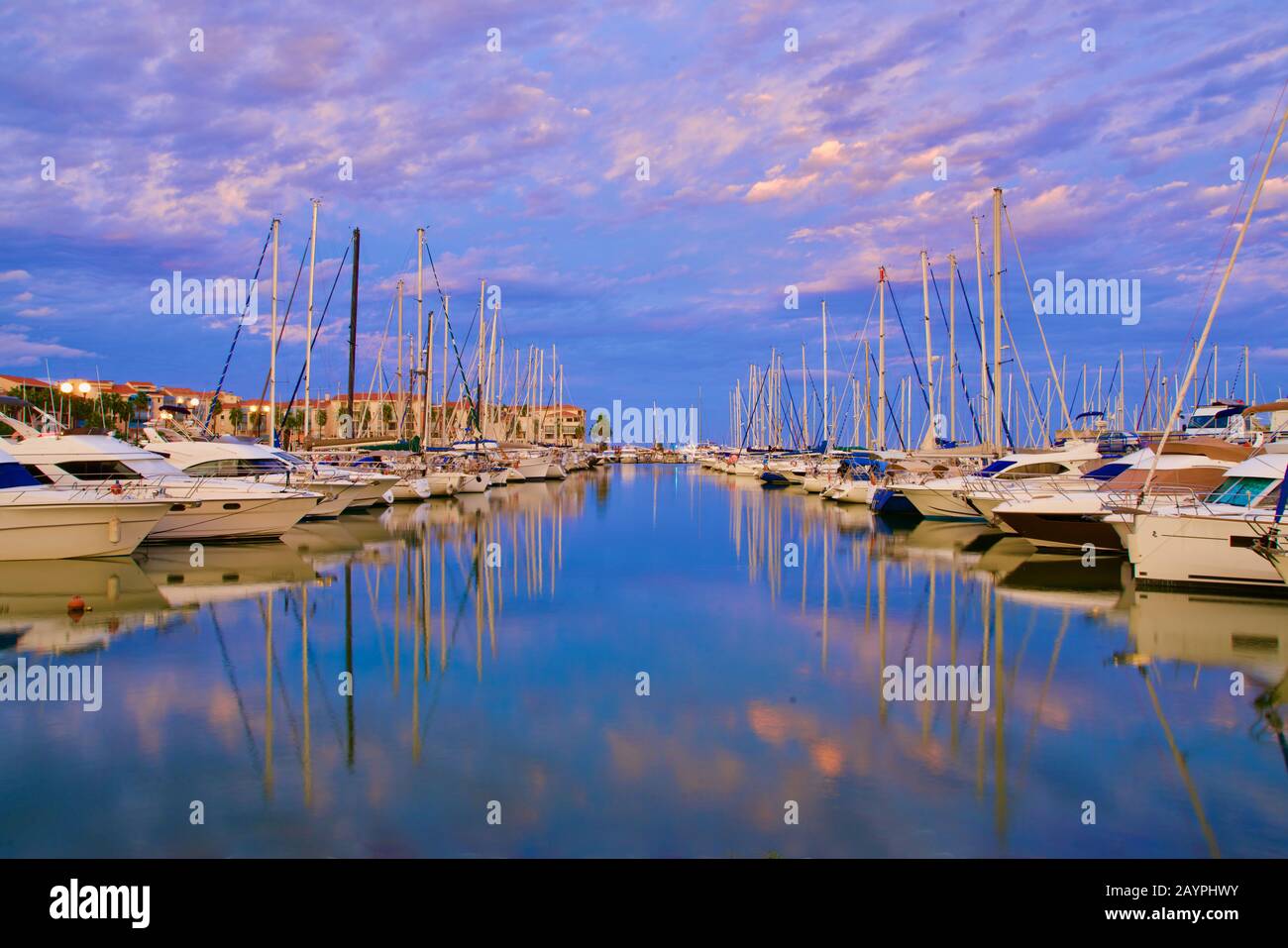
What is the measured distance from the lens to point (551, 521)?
37.1m

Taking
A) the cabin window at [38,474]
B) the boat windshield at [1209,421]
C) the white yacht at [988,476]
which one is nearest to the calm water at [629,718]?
the cabin window at [38,474]

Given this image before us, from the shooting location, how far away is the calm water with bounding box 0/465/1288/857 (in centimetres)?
743

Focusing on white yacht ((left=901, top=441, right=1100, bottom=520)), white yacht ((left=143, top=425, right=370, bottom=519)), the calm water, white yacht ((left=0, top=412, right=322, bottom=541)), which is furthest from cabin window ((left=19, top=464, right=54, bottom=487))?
white yacht ((left=901, top=441, right=1100, bottom=520))

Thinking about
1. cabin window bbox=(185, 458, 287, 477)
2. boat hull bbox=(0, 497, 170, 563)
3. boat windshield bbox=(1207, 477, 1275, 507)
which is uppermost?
cabin window bbox=(185, 458, 287, 477)

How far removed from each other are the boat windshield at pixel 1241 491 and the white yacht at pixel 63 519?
75.7ft

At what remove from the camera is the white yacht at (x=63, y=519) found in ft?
67.3

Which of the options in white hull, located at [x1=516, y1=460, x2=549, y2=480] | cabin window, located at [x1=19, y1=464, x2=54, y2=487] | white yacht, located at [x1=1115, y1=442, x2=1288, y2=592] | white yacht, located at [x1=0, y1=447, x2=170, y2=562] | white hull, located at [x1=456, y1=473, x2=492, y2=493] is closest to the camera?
white yacht, located at [x1=1115, y1=442, x2=1288, y2=592]

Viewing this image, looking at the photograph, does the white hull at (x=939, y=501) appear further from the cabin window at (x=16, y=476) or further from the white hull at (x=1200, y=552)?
the cabin window at (x=16, y=476)

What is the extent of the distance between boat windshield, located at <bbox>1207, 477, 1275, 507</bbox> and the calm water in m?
2.54

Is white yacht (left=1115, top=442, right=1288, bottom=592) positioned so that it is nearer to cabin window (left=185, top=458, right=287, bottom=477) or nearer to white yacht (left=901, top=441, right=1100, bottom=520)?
white yacht (left=901, top=441, right=1100, bottom=520)

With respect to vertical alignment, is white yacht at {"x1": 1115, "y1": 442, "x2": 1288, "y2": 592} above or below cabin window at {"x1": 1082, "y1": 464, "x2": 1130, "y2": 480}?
below

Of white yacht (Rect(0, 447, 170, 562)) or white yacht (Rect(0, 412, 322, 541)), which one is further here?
white yacht (Rect(0, 412, 322, 541))

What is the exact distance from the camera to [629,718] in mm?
10633
